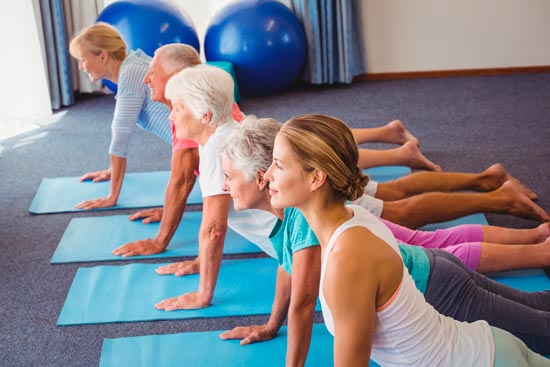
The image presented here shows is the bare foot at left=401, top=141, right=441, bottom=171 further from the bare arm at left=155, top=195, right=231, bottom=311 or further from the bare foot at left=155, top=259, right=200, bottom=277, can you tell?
the bare arm at left=155, top=195, right=231, bottom=311

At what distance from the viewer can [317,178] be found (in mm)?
1517

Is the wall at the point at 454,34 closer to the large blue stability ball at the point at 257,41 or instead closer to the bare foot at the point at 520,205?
the large blue stability ball at the point at 257,41

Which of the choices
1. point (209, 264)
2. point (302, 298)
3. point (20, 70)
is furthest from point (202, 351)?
point (20, 70)

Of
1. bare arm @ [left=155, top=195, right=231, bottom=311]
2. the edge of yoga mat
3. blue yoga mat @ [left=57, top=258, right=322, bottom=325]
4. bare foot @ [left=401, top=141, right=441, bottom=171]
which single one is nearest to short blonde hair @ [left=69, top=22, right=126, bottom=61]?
blue yoga mat @ [left=57, top=258, right=322, bottom=325]

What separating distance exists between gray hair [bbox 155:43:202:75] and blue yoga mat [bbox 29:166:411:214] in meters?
0.88

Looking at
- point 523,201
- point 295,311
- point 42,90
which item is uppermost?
point 295,311

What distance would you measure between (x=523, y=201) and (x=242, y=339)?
1.36 m

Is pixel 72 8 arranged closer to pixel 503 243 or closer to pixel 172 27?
pixel 172 27

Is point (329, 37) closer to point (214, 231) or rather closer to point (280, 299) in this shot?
point (214, 231)

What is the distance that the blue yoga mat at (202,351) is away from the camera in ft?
7.54

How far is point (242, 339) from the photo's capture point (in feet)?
7.90

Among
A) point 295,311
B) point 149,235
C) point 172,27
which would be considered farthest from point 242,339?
point 172,27

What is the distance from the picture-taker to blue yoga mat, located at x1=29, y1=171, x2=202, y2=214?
3.57 meters

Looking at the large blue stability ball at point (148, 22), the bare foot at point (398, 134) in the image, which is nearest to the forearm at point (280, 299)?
the bare foot at point (398, 134)
